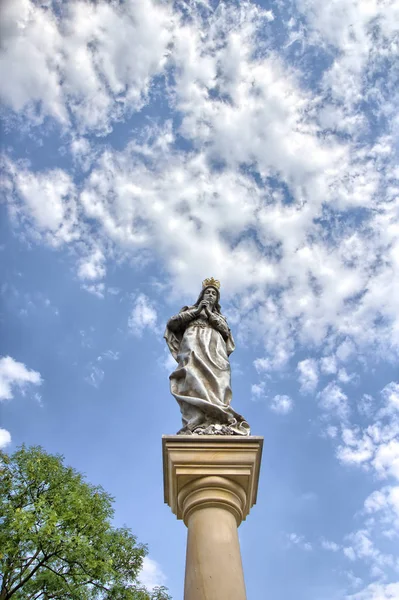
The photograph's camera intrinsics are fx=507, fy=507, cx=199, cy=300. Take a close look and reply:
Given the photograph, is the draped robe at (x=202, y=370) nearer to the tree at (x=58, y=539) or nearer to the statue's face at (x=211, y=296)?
the statue's face at (x=211, y=296)

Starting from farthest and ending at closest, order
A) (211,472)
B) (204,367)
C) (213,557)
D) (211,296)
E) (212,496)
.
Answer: (211,296) < (204,367) < (211,472) < (212,496) < (213,557)

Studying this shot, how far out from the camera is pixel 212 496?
566 centimetres

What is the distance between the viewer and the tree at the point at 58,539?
44.7ft

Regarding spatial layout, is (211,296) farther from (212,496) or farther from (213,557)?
(213,557)

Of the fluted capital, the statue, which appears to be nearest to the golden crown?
the statue

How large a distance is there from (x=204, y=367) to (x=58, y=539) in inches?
342

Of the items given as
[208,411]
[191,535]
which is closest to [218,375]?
[208,411]

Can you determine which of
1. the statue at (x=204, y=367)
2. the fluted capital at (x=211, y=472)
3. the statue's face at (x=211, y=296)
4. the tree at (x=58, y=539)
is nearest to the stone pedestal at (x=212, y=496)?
the fluted capital at (x=211, y=472)

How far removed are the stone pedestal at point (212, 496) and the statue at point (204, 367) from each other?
0.37 m

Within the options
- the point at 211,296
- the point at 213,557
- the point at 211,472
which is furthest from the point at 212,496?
the point at 211,296

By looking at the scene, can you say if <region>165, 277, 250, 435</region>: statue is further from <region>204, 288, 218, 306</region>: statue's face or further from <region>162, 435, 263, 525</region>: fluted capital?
<region>162, 435, 263, 525</region>: fluted capital

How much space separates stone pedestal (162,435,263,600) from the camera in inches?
195

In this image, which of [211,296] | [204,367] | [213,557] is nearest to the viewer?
[213,557]

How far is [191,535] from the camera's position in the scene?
5.38 m
